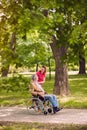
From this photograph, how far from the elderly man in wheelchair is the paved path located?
263mm

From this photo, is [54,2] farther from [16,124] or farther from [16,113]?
[16,113]

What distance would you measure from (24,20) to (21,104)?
28.6 feet

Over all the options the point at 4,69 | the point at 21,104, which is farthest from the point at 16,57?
the point at 21,104

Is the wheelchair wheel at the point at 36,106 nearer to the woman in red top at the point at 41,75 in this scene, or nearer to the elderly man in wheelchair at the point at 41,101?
the elderly man in wheelchair at the point at 41,101

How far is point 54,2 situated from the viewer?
9.12m

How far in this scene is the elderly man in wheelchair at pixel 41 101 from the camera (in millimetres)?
14617

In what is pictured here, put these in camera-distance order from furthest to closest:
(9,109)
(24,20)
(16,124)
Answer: (9,109) → (16,124) → (24,20)

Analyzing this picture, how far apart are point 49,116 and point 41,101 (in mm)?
848

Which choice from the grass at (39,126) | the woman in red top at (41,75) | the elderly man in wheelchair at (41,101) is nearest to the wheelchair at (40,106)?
the elderly man in wheelchair at (41,101)

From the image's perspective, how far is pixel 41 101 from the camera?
48.6 ft

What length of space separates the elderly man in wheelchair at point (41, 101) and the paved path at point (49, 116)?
0.26 meters

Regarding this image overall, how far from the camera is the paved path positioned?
13016mm

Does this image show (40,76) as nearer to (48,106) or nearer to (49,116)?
(48,106)

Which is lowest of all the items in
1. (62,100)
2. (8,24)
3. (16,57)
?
(62,100)
